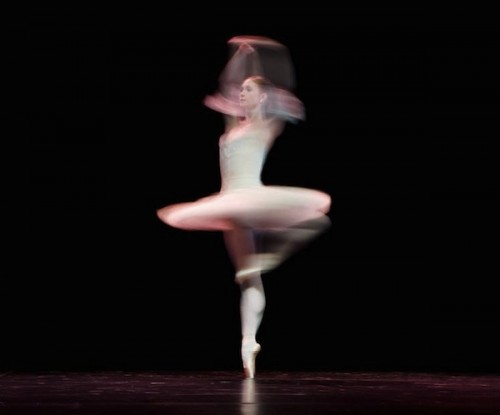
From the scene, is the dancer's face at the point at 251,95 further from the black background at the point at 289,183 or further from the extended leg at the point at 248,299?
the black background at the point at 289,183

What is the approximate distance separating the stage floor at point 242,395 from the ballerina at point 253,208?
0.39m

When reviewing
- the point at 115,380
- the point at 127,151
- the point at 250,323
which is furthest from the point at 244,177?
the point at 127,151

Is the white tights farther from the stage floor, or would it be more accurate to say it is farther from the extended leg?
the stage floor

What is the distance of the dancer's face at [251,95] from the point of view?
3.90 metres

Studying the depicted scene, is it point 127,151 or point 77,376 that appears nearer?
point 77,376

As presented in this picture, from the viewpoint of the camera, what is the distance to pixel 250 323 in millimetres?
3781

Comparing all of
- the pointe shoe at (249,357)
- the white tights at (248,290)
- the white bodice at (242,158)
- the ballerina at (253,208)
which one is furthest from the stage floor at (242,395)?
the white bodice at (242,158)

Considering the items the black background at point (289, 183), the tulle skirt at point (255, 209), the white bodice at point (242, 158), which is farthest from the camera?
the black background at point (289, 183)

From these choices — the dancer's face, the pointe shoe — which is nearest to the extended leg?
the pointe shoe

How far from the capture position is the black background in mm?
5051

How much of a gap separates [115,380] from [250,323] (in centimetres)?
60

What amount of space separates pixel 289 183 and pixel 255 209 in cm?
148

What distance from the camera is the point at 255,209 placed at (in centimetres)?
373

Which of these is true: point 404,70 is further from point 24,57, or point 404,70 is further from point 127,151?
point 24,57
